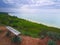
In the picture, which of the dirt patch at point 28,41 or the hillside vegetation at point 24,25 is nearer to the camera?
the dirt patch at point 28,41

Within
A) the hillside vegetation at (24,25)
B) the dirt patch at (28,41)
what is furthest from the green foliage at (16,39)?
the hillside vegetation at (24,25)

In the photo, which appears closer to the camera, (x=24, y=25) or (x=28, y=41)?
(x=28, y=41)

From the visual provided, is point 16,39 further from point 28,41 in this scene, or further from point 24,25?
point 24,25

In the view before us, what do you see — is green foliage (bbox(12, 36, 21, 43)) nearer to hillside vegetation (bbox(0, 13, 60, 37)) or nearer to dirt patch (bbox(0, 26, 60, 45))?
dirt patch (bbox(0, 26, 60, 45))

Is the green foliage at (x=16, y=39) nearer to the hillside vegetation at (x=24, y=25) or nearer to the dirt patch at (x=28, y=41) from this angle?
the dirt patch at (x=28, y=41)

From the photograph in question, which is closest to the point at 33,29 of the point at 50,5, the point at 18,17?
the point at 18,17

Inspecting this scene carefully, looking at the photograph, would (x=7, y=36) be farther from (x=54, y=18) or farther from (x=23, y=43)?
(x=54, y=18)

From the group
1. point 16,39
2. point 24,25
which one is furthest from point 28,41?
point 24,25

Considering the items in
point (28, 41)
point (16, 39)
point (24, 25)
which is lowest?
point (28, 41)

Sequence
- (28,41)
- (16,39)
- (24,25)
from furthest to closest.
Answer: (24,25)
(28,41)
(16,39)

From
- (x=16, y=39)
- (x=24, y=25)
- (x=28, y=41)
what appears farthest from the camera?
(x=24, y=25)
